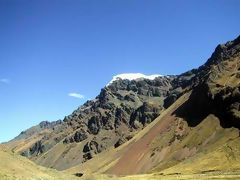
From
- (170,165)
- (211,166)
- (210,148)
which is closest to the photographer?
(211,166)

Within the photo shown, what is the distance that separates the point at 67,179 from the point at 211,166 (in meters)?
74.7

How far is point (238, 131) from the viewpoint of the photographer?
18725 centimetres

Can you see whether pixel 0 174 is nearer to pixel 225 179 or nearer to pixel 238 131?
pixel 225 179

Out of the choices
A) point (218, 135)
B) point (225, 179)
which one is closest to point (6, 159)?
point (225, 179)

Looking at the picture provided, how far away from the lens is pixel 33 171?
337 feet

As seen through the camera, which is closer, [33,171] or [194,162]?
[33,171]

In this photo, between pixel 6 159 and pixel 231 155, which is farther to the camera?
pixel 231 155

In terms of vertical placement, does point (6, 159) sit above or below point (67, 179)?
above

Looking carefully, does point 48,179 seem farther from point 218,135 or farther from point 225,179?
point 218,135

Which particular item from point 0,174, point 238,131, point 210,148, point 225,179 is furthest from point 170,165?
point 0,174

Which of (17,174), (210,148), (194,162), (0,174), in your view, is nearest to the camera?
(0,174)

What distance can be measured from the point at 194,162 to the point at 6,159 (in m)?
95.4

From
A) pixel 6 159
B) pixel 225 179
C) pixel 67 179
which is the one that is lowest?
pixel 225 179

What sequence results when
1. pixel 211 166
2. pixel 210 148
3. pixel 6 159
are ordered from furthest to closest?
pixel 210 148 → pixel 211 166 → pixel 6 159
